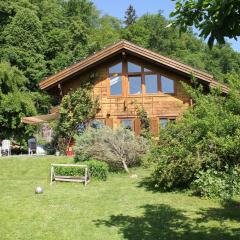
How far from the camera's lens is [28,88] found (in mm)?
45250

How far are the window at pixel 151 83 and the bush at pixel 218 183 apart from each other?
36.9ft

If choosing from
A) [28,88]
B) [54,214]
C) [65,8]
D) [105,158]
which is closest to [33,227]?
[54,214]

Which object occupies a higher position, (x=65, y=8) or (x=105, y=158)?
(x=65, y=8)

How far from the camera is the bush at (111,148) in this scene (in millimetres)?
17609

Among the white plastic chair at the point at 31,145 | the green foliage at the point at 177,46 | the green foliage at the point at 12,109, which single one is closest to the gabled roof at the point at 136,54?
the white plastic chair at the point at 31,145

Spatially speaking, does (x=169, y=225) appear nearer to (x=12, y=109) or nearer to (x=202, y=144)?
(x=202, y=144)

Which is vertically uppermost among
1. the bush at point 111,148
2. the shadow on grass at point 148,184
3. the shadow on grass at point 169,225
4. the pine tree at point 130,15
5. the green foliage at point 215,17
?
the pine tree at point 130,15

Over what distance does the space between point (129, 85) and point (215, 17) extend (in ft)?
64.0

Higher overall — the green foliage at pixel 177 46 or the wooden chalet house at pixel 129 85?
the green foliage at pixel 177 46

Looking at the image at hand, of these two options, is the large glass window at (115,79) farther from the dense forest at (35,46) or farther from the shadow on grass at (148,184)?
the dense forest at (35,46)

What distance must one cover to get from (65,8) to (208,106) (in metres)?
52.8

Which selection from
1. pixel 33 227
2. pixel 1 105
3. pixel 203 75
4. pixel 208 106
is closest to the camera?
pixel 33 227

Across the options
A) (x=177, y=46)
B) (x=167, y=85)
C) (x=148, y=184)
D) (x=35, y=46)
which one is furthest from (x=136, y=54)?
(x=177, y=46)

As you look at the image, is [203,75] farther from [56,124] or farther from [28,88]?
[28,88]
